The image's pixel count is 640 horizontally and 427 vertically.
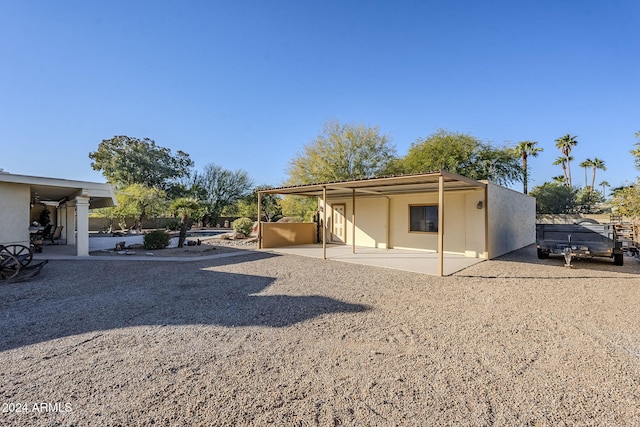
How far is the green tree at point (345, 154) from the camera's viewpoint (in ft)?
66.0

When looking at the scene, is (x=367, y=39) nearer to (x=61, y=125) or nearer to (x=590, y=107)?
(x=590, y=107)

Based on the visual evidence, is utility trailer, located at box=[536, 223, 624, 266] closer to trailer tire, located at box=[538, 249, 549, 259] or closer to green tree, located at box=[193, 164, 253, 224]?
trailer tire, located at box=[538, 249, 549, 259]

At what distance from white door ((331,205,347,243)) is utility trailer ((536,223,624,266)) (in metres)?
7.94

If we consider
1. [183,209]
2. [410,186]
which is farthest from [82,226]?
[410,186]

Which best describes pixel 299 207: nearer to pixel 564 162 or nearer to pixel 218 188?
pixel 218 188

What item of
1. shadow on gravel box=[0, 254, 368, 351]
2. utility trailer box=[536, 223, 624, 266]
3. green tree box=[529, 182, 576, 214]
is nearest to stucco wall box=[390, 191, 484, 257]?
utility trailer box=[536, 223, 624, 266]

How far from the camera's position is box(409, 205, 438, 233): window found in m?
12.0

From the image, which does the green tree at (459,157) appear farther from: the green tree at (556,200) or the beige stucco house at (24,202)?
the beige stucco house at (24,202)

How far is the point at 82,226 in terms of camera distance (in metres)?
10.5

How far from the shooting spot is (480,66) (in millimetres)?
12836

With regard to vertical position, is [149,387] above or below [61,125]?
below

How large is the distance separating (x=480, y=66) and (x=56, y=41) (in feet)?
52.5

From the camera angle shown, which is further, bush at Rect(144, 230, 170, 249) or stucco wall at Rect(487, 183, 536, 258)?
bush at Rect(144, 230, 170, 249)

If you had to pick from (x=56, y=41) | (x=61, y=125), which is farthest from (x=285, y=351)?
(x=61, y=125)
